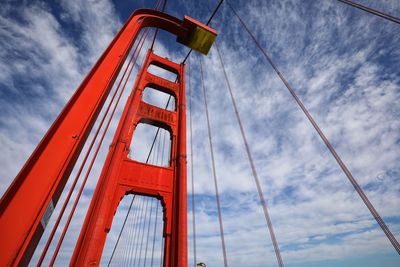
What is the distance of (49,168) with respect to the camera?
182 cm

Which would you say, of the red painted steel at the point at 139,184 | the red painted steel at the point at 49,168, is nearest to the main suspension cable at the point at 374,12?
the red painted steel at the point at 49,168

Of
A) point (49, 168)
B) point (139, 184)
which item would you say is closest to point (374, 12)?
point (49, 168)

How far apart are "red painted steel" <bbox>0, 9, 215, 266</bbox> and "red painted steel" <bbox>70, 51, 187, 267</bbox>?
3.91 m

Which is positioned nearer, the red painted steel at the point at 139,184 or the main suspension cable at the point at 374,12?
the main suspension cable at the point at 374,12

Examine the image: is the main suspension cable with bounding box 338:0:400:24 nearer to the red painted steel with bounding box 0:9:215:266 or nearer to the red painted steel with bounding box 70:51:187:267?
the red painted steel with bounding box 0:9:215:266

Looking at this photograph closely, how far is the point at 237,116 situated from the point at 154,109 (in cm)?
374

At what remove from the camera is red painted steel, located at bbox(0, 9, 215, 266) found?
1442 mm

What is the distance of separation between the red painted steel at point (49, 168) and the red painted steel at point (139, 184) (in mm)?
3910

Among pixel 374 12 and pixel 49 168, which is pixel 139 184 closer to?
pixel 49 168

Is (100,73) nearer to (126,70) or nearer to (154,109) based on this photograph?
(126,70)

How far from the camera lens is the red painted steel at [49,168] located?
144 cm

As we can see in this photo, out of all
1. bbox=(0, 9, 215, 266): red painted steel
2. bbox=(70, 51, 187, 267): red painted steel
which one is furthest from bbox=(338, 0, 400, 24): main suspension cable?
bbox=(70, 51, 187, 267): red painted steel

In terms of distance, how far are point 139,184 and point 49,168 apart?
481 centimetres

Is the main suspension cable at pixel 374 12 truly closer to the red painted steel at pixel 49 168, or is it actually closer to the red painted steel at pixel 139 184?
the red painted steel at pixel 49 168
